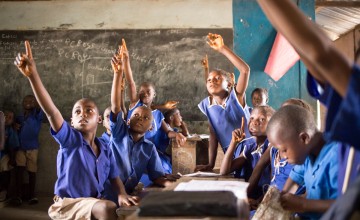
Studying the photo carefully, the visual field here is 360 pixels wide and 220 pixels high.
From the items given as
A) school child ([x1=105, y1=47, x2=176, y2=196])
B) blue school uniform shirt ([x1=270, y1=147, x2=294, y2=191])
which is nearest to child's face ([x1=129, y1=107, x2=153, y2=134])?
school child ([x1=105, y1=47, x2=176, y2=196])

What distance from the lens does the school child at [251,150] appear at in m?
2.53

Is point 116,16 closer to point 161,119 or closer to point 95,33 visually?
point 95,33

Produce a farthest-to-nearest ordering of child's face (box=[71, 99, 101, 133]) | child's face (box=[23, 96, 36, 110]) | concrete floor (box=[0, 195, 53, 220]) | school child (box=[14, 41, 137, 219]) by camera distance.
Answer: child's face (box=[23, 96, 36, 110]), concrete floor (box=[0, 195, 53, 220]), child's face (box=[71, 99, 101, 133]), school child (box=[14, 41, 137, 219])

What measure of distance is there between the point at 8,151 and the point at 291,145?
548cm

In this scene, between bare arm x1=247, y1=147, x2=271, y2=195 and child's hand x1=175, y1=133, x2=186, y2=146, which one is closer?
bare arm x1=247, y1=147, x2=271, y2=195

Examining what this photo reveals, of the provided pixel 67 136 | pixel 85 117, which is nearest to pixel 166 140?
pixel 85 117

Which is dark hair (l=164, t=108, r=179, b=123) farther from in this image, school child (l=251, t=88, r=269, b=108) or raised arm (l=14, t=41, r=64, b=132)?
raised arm (l=14, t=41, r=64, b=132)

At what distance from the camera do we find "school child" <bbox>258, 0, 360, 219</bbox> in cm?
74

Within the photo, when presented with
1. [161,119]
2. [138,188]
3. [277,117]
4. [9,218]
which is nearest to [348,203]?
[277,117]

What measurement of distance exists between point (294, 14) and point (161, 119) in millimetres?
3651

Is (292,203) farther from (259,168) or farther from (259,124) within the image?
(259,124)

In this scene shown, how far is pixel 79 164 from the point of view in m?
2.50

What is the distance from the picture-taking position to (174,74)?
629cm

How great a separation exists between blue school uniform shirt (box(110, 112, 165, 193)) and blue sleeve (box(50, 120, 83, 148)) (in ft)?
1.19
